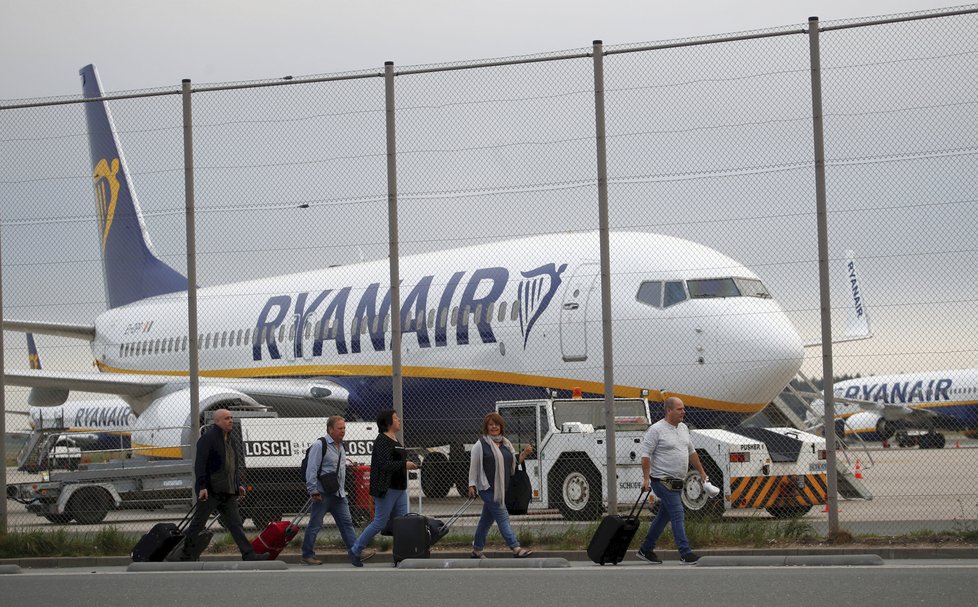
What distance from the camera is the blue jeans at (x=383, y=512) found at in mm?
11961

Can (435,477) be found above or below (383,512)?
below

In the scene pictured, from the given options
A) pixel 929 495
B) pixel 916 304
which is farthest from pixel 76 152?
pixel 929 495

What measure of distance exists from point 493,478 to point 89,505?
8835 millimetres

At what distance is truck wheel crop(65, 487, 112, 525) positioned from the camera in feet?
61.1

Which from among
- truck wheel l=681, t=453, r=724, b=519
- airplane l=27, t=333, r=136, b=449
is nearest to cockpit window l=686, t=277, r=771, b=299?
truck wheel l=681, t=453, r=724, b=519

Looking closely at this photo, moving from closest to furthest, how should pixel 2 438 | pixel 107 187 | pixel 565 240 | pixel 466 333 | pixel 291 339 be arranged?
pixel 2 438, pixel 565 240, pixel 466 333, pixel 107 187, pixel 291 339

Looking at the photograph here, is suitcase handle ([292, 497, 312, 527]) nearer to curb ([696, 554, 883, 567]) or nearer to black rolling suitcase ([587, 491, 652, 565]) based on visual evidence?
black rolling suitcase ([587, 491, 652, 565])

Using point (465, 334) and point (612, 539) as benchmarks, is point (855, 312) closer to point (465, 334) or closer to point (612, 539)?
point (612, 539)

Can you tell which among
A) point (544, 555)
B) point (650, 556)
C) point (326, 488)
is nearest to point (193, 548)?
point (326, 488)

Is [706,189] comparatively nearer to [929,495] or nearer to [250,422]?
[250,422]

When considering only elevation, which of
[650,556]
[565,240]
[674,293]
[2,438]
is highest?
[565,240]

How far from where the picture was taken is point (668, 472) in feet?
37.6

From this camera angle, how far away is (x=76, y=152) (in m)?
15.4

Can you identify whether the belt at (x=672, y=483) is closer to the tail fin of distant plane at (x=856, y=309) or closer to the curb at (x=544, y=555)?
the curb at (x=544, y=555)
